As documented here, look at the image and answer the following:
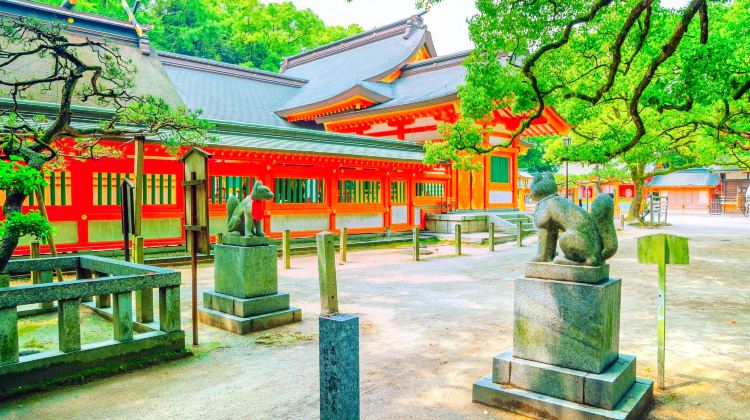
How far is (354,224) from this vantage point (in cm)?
1781

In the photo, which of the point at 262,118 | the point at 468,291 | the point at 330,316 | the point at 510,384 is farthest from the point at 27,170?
the point at 262,118

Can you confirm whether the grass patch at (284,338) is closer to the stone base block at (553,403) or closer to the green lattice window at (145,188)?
the stone base block at (553,403)

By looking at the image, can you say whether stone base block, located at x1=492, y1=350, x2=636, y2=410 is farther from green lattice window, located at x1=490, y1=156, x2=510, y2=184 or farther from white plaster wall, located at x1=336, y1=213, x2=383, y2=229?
green lattice window, located at x1=490, y1=156, x2=510, y2=184

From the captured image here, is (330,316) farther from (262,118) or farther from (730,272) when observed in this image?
(262,118)

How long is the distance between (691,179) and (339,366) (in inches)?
2226

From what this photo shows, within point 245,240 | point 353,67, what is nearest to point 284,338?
point 245,240

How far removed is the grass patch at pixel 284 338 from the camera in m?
5.67

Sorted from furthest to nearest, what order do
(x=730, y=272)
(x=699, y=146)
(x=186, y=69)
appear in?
(x=186, y=69) < (x=699, y=146) < (x=730, y=272)

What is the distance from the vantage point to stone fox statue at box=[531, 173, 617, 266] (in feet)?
12.1

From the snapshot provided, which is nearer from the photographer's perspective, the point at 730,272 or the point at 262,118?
the point at 730,272

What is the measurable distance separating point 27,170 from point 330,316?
3857mm

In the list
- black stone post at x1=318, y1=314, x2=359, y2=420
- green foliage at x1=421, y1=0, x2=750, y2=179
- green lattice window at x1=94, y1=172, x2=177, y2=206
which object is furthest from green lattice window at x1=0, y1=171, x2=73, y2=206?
black stone post at x1=318, y1=314, x2=359, y2=420

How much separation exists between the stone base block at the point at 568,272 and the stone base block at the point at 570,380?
72 centimetres

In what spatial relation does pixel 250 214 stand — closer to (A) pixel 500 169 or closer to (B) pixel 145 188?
(B) pixel 145 188
